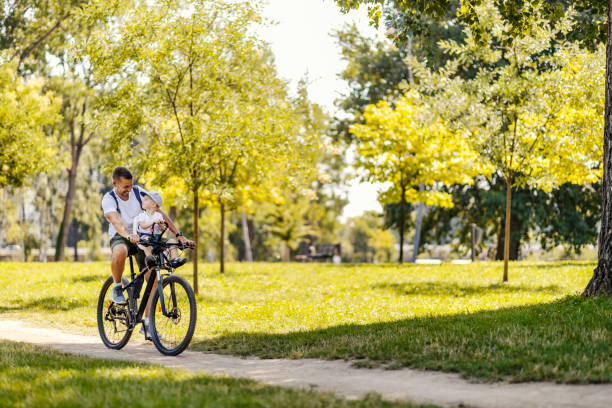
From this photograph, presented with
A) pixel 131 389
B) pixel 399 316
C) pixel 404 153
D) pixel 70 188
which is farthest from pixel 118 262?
pixel 70 188

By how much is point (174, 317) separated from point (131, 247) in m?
1.17

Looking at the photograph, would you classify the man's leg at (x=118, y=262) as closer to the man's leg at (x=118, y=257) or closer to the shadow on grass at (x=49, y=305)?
the man's leg at (x=118, y=257)

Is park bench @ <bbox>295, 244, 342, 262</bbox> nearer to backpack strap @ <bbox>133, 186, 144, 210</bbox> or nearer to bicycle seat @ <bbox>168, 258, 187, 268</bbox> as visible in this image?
backpack strap @ <bbox>133, 186, 144, 210</bbox>

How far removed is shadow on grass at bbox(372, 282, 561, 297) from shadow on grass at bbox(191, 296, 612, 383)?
3.76 m

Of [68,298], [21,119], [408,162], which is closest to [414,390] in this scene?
[68,298]

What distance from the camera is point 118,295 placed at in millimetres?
8180

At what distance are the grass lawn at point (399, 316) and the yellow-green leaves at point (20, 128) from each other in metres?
4.99

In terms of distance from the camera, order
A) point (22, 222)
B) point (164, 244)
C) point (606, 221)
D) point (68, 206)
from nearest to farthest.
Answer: point (164, 244) → point (606, 221) → point (68, 206) → point (22, 222)

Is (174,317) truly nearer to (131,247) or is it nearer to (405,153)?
(131,247)

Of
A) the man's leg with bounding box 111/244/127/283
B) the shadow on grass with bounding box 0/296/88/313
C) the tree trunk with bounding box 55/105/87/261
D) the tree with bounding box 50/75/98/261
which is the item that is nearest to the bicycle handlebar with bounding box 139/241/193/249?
the man's leg with bounding box 111/244/127/283

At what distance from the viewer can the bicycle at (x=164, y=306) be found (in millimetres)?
7398

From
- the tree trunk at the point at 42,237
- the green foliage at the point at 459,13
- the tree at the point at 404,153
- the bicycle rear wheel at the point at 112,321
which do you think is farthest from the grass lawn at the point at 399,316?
the tree trunk at the point at 42,237

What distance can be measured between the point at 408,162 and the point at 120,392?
20048 millimetres

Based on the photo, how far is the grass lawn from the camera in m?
6.67
